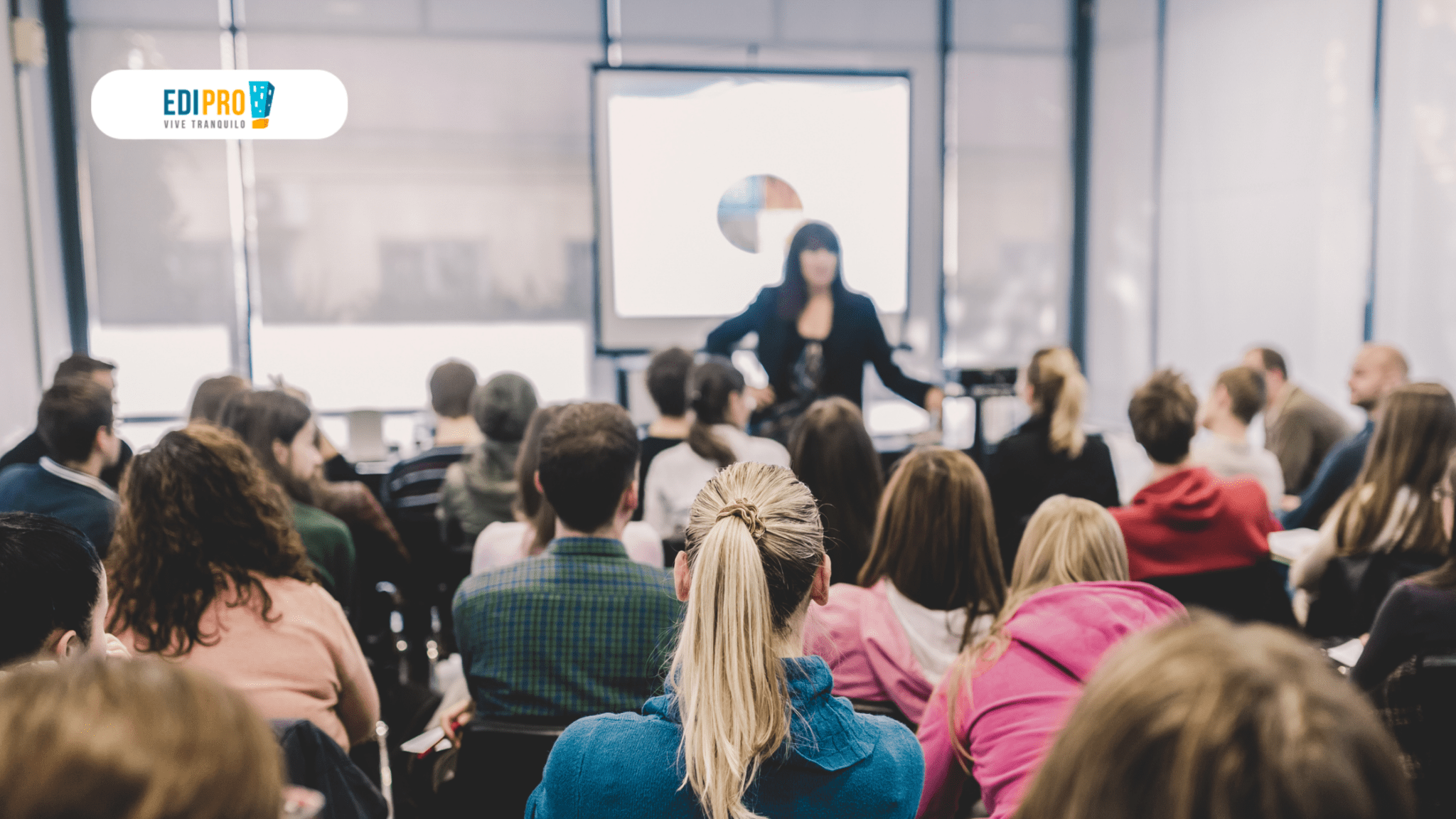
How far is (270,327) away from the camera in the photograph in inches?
231

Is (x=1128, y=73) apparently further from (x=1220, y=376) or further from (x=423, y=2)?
(x=423, y=2)

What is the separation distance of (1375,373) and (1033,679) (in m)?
3.19

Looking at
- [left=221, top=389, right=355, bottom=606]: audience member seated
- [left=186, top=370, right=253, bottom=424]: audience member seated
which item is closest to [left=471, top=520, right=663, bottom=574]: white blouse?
[left=221, top=389, right=355, bottom=606]: audience member seated

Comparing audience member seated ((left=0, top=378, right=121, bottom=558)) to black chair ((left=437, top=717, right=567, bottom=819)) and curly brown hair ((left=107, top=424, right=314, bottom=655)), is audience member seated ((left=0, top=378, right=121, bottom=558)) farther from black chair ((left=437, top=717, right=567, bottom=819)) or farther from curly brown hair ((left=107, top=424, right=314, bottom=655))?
black chair ((left=437, top=717, right=567, bottom=819))

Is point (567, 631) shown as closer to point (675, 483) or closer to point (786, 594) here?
point (786, 594)

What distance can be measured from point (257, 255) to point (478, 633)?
15.9ft

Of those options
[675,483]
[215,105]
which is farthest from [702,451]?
[215,105]

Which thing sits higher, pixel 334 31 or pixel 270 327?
pixel 334 31

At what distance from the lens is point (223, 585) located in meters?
1.72

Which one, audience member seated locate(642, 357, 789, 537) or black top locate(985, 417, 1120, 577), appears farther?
black top locate(985, 417, 1120, 577)

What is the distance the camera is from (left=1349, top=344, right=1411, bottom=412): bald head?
3803 mm

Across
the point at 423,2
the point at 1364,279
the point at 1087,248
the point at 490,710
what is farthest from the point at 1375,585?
the point at 423,2

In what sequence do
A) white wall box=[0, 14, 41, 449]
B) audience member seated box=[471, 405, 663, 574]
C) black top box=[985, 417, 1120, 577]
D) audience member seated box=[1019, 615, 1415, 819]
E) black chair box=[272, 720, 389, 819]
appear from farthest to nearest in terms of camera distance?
white wall box=[0, 14, 41, 449] → black top box=[985, 417, 1120, 577] → audience member seated box=[471, 405, 663, 574] → black chair box=[272, 720, 389, 819] → audience member seated box=[1019, 615, 1415, 819]

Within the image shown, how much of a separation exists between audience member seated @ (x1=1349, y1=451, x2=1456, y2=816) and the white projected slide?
4414 mm
